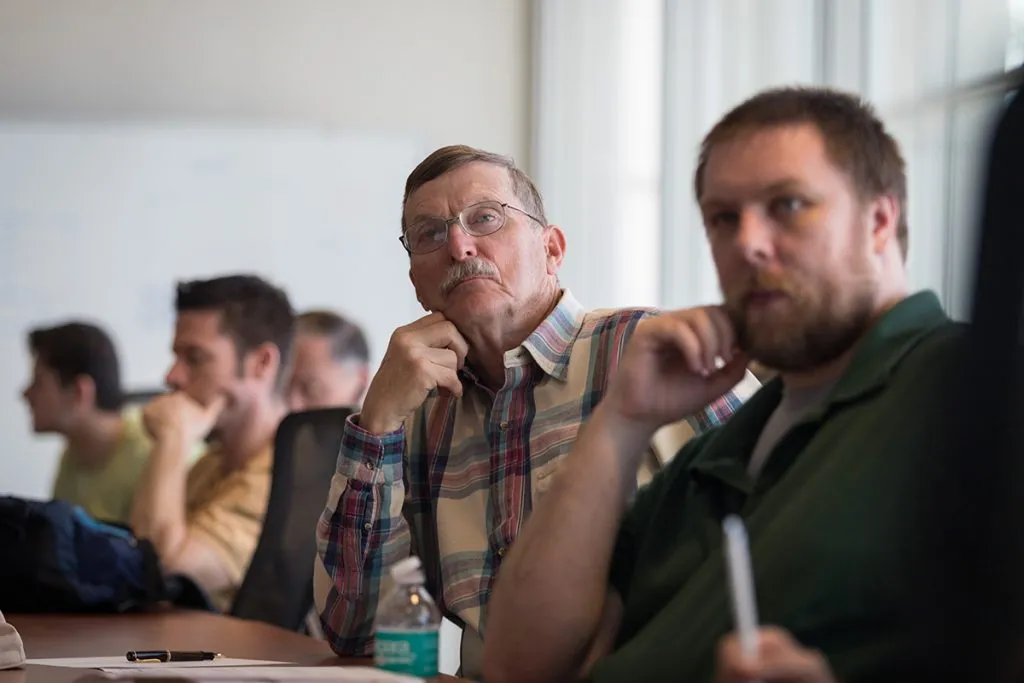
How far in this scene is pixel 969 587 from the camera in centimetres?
62

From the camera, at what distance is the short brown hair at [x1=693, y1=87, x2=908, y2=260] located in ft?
4.45

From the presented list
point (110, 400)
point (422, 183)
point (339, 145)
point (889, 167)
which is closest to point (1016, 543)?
point (889, 167)

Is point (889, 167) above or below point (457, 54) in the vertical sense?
below

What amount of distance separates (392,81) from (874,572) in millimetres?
4888

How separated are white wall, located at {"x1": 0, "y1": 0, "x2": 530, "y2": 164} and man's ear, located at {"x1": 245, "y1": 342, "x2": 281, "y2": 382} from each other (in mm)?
2147

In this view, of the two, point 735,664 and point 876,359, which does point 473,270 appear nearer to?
point 876,359

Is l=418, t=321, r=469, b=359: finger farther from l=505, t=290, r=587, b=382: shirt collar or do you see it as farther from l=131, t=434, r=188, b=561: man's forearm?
l=131, t=434, r=188, b=561: man's forearm

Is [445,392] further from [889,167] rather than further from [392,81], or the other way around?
[392,81]

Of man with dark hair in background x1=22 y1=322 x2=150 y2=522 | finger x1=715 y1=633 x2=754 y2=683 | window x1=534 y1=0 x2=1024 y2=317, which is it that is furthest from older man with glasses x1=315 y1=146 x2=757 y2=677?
man with dark hair in background x1=22 y1=322 x2=150 y2=522

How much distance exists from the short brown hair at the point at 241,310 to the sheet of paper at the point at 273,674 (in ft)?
6.47

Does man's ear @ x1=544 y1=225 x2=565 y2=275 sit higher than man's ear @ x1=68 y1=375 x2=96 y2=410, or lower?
higher

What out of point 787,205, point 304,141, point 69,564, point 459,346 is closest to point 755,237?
point 787,205

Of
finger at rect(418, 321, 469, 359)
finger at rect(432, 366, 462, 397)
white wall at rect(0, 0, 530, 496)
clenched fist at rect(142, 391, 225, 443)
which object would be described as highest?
white wall at rect(0, 0, 530, 496)

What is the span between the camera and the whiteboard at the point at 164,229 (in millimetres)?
5176
